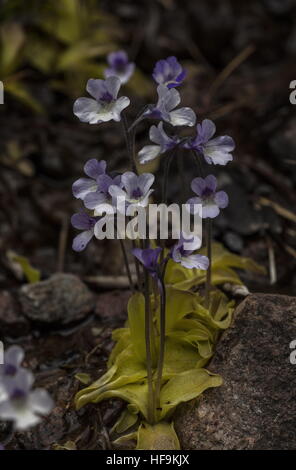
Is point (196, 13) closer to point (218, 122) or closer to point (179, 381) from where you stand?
point (218, 122)

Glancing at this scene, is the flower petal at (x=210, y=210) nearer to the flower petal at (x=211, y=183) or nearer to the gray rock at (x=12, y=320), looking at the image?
the flower petal at (x=211, y=183)

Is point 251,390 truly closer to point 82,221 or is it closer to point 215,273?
point 215,273

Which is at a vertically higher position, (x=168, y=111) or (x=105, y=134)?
(x=105, y=134)

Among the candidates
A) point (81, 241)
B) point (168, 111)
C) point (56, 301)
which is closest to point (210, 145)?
point (168, 111)

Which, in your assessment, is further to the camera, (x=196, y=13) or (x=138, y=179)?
(x=196, y=13)

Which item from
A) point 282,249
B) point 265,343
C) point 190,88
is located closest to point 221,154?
point 265,343
